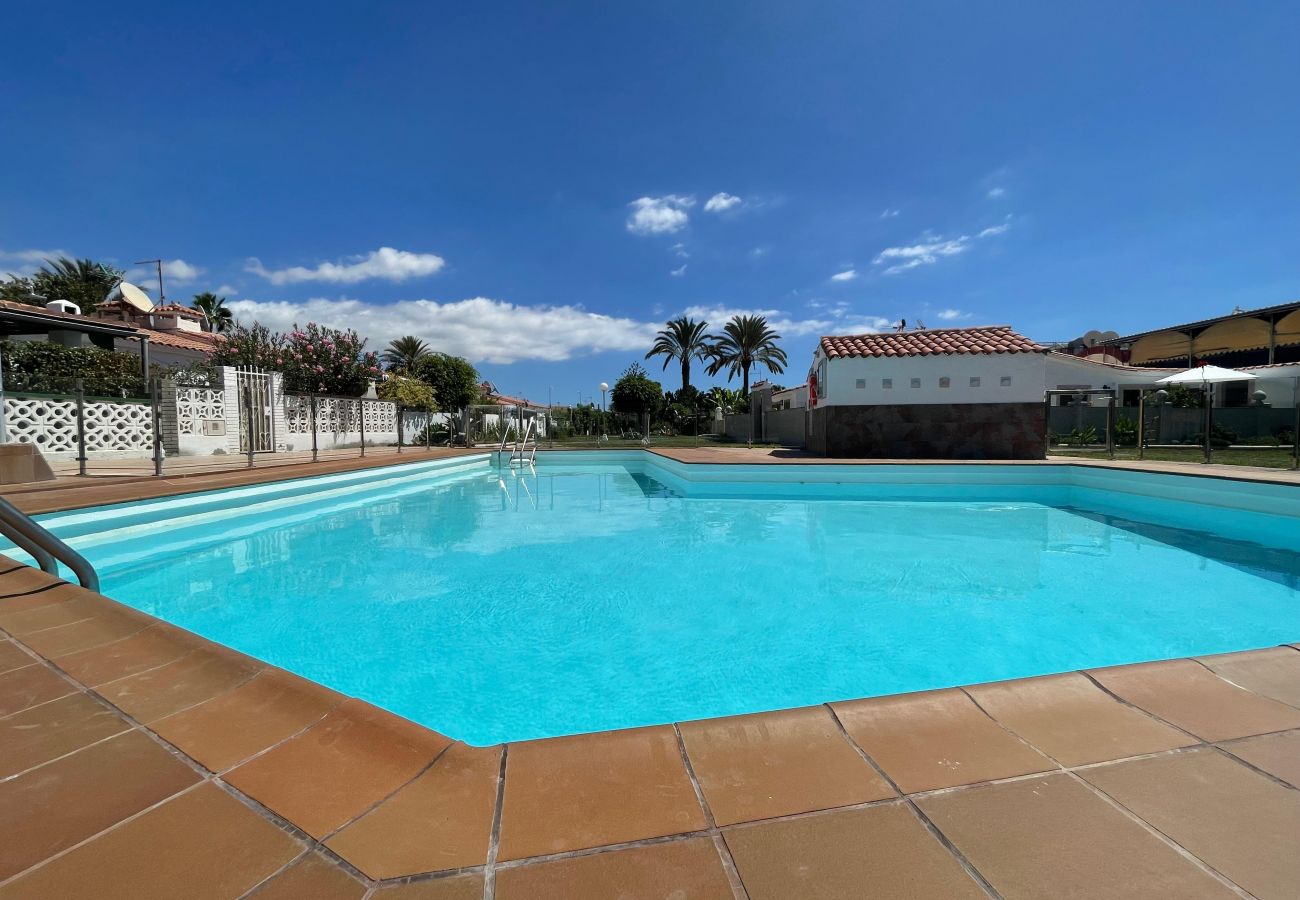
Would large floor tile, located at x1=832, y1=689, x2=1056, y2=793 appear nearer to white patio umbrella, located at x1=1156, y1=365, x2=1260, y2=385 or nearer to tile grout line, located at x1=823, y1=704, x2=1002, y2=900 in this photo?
tile grout line, located at x1=823, y1=704, x2=1002, y2=900

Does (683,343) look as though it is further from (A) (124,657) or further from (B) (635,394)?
(A) (124,657)

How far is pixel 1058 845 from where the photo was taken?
1.03 m

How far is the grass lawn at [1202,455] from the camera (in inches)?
384


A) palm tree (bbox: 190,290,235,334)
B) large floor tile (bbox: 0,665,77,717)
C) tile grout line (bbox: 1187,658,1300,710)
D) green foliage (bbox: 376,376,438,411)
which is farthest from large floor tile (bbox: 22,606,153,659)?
palm tree (bbox: 190,290,235,334)

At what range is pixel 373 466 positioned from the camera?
10875 millimetres

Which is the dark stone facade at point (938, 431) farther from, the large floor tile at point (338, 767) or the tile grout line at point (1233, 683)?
the large floor tile at point (338, 767)

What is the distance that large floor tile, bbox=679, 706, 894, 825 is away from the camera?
117 centimetres

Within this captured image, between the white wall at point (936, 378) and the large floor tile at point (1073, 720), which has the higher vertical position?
the white wall at point (936, 378)

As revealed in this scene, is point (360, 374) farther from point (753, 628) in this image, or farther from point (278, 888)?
point (278, 888)

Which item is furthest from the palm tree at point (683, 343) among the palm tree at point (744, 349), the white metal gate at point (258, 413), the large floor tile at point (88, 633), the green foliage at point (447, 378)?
the large floor tile at point (88, 633)

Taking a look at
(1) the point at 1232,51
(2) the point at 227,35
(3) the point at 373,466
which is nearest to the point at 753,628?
(3) the point at 373,466

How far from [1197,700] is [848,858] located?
59.0 inches

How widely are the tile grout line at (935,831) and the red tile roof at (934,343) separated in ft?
38.9

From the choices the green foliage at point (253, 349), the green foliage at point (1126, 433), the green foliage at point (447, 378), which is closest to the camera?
the green foliage at point (1126, 433)
